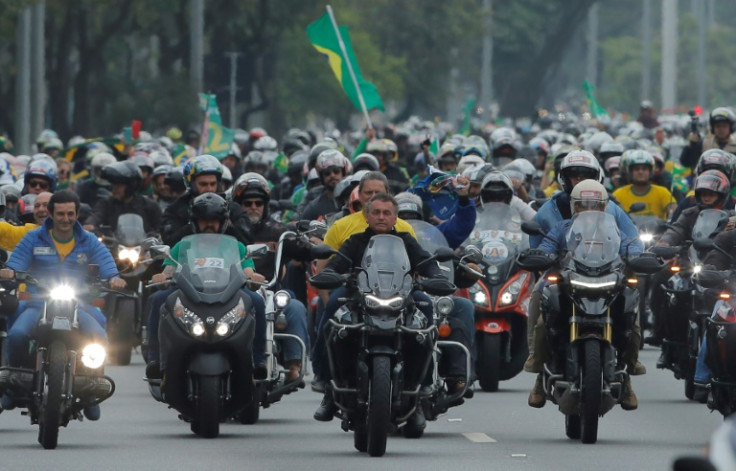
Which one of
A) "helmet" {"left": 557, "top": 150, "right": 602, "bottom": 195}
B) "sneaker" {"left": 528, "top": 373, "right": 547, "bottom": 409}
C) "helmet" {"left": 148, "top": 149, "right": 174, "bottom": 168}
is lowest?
"sneaker" {"left": 528, "top": 373, "right": 547, "bottom": 409}

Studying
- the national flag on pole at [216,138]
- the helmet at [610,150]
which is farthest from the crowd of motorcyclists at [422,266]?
the national flag on pole at [216,138]

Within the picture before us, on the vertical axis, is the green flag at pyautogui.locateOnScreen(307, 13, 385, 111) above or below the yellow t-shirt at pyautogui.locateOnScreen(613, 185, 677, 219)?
above

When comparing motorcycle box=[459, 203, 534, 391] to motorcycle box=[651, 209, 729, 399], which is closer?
motorcycle box=[651, 209, 729, 399]

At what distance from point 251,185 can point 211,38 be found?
41.5m

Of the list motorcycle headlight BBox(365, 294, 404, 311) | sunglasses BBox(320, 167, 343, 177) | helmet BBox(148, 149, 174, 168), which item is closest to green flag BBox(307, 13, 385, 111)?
helmet BBox(148, 149, 174, 168)

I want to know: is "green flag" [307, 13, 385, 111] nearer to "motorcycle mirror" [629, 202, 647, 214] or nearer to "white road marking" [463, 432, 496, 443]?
"motorcycle mirror" [629, 202, 647, 214]

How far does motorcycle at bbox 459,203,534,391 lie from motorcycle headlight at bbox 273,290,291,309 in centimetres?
293

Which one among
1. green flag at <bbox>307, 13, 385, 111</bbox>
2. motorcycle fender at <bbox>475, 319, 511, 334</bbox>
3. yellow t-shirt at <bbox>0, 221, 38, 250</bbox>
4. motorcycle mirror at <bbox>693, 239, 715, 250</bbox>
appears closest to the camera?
motorcycle mirror at <bbox>693, 239, 715, 250</bbox>

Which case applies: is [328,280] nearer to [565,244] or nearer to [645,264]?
[565,244]

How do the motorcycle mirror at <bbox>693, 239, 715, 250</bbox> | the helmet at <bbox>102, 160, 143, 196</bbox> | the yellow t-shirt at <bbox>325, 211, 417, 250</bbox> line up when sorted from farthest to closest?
1. the helmet at <bbox>102, 160, 143, 196</bbox>
2. the motorcycle mirror at <bbox>693, 239, 715, 250</bbox>
3. the yellow t-shirt at <bbox>325, 211, 417, 250</bbox>

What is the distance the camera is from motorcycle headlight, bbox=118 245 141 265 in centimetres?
2069

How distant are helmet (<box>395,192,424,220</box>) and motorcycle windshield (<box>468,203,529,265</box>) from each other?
186cm

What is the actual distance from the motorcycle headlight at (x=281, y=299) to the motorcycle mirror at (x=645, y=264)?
2312 millimetres

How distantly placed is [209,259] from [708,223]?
390 centimetres
